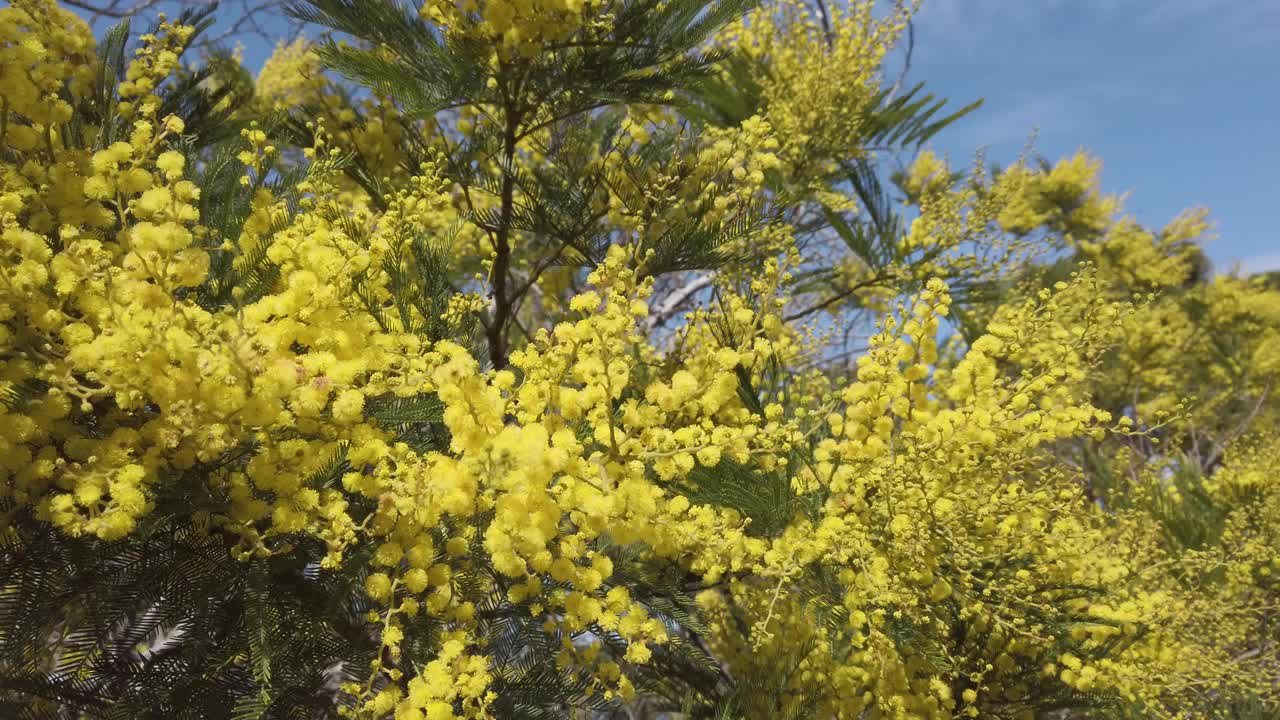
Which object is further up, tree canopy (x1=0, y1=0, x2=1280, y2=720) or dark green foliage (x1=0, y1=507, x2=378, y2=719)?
tree canopy (x1=0, y1=0, x2=1280, y2=720)

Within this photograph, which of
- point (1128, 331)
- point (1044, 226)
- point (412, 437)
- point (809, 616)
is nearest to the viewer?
point (412, 437)

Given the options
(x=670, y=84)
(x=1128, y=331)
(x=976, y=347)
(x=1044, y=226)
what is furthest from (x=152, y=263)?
(x=1044, y=226)

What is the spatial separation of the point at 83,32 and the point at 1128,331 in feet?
31.3

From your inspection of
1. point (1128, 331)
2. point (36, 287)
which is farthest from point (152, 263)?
point (1128, 331)

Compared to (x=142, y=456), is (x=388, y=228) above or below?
above

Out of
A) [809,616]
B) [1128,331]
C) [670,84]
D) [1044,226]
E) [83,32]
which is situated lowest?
[809,616]

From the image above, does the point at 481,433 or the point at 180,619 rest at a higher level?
the point at 481,433

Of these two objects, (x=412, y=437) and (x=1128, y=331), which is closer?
(x=412, y=437)

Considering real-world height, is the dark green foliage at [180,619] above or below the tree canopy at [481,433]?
below

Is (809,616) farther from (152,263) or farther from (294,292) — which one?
(152,263)

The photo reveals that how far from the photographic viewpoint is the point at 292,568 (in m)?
1.60

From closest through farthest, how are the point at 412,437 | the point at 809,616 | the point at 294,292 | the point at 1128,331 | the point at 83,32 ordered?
the point at 294,292 < the point at 83,32 < the point at 412,437 < the point at 809,616 < the point at 1128,331

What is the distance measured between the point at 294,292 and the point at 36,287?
0.42 meters

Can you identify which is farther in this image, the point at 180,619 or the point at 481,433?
the point at 180,619
